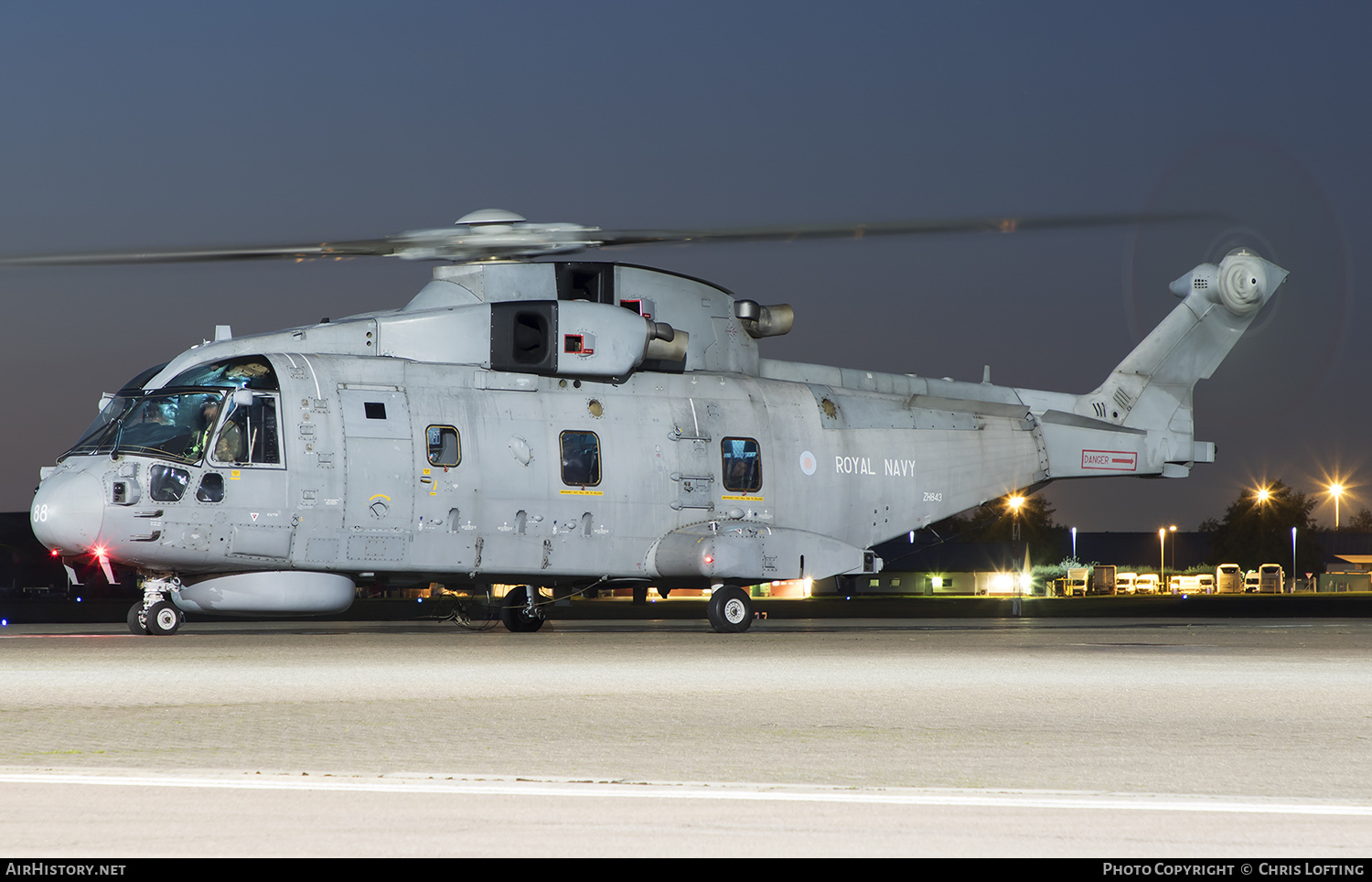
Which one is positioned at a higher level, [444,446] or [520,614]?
[444,446]

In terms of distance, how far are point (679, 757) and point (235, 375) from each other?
13751mm

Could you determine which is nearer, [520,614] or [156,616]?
[156,616]

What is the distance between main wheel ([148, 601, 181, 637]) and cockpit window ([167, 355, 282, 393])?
3.62 m

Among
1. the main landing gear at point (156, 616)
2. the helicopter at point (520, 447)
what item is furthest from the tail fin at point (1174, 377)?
the main landing gear at point (156, 616)

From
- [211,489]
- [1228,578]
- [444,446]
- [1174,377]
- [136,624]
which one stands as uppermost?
[1174,377]

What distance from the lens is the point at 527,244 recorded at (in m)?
19.9

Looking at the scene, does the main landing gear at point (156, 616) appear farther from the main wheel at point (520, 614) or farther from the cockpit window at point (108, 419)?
the main wheel at point (520, 614)

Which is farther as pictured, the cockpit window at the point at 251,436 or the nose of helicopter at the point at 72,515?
the cockpit window at the point at 251,436

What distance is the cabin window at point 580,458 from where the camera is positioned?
21.9 m

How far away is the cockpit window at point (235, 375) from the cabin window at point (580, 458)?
4.58 meters

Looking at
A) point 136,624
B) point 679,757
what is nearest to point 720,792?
point 679,757

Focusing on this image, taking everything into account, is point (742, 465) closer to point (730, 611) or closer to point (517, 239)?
point (730, 611)

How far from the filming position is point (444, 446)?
21.0 metres

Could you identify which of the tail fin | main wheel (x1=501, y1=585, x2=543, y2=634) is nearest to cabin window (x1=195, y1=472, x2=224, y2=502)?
main wheel (x1=501, y1=585, x2=543, y2=634)
